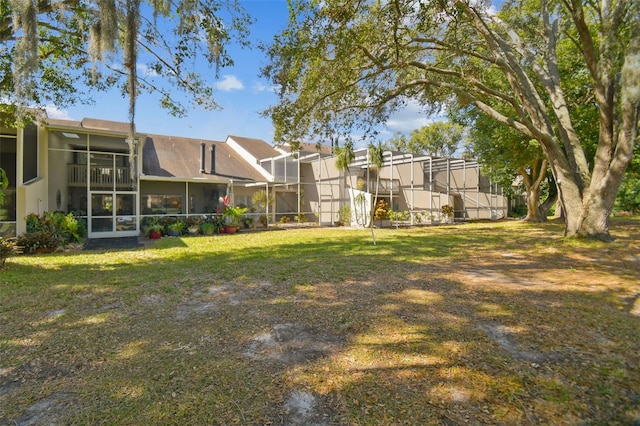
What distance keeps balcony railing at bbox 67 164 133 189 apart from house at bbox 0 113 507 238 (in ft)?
0.12

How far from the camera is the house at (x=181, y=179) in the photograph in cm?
1240

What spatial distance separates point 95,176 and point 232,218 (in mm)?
6107

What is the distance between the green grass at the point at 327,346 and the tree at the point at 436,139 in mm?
37410

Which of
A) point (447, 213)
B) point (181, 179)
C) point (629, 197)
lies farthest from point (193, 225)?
point (629, 197)

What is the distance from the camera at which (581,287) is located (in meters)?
5.38

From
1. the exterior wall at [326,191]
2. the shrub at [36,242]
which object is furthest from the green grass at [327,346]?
the exterior wall at [326,191]

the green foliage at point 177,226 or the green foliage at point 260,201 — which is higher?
the green foliage at point 260,201

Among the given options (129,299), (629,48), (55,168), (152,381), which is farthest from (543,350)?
(55,168)

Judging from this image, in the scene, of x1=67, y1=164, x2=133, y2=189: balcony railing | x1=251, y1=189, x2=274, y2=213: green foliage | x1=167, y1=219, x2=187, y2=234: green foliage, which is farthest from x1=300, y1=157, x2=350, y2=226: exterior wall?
x1=67, y1=164, x2=133, y2=189: balcony railing

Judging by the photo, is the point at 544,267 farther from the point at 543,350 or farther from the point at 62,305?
the point at 62,305

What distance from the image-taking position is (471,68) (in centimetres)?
1045

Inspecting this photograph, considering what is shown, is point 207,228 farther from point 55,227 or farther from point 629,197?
point 629,197

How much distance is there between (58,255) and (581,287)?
1242cm

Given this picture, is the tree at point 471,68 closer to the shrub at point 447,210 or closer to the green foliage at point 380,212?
the green foliage at point 380,212
